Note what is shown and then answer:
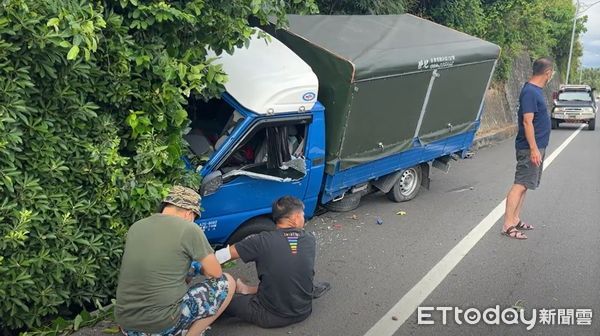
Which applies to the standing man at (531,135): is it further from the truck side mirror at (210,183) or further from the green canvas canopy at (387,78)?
the truck side mirror at (210,183)

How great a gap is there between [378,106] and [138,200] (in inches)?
128

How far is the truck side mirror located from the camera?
479 cm

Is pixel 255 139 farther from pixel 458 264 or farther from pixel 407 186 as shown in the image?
pixel 407 186

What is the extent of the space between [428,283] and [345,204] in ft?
7.46

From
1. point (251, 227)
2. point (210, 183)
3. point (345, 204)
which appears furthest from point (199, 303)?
point (345, 204)

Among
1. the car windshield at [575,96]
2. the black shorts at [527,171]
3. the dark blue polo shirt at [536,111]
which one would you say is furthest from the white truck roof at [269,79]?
the car windshield at [575,96]

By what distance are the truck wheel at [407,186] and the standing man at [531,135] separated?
1.77 m

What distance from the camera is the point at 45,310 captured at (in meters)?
3.76

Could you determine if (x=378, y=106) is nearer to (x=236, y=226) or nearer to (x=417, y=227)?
(x=417, y=227)

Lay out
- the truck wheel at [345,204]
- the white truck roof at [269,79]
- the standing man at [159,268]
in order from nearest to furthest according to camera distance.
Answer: the standing man at [159,268] → the white truck roof at [269,79] → the truck wheel at [345,204]

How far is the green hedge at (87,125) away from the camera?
10.8ft

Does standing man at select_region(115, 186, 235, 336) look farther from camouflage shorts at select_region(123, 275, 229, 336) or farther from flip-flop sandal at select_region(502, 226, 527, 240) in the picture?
flip-flop sandal at select_region(502, 226, 527, 240)

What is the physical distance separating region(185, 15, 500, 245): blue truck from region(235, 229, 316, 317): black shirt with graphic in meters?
1.10

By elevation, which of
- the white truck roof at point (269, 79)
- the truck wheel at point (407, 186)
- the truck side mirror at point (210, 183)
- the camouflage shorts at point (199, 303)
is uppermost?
the white truck roof at point (269, 79)
